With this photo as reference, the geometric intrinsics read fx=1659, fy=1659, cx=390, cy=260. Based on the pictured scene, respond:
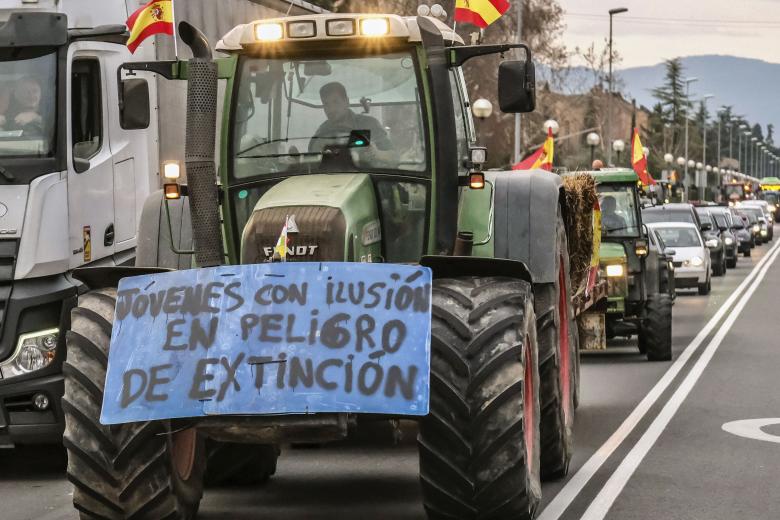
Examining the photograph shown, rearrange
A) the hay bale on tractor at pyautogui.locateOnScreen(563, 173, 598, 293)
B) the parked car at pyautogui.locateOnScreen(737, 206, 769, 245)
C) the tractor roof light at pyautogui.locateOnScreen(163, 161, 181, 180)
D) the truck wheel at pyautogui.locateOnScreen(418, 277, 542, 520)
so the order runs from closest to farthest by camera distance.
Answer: the truck wheel at pyautogui.locateOnScreen(418, 277, 542, 520)
the tractor roof light at pyautogui.locateOnScreen(163, 161, 181, 180)
the hay bale on tractor at pyautogui.locateOnScreen(563, 173, 598, 293)
the parked car at pyautogui.locateOnScreen(737, 206, 769, 245)

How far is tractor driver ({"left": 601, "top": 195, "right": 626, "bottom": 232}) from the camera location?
2052cm

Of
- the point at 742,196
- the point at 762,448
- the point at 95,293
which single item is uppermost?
the point at 95,293

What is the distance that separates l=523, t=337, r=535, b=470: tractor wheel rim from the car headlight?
375 centimetres

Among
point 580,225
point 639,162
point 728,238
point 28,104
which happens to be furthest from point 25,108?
point 728,238

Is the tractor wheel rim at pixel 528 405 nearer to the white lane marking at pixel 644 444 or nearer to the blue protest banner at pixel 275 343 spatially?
the white lane marking at pixel 644 444

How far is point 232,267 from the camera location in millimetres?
7953

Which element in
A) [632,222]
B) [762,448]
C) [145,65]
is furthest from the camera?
[632,222]

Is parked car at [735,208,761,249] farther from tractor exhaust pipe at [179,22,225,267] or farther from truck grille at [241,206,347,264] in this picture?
truck grille at [241,206,347,264]

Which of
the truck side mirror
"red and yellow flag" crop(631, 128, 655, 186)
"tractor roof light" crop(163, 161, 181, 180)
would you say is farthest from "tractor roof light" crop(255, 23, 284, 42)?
"red and yellow flag" crop(631, 128, 655, 186)

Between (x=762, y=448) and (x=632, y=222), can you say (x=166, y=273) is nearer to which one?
(x=762, y=448)

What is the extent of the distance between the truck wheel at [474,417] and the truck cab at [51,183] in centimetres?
336

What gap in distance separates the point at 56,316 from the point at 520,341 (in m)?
4.30

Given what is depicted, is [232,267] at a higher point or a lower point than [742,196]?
higher

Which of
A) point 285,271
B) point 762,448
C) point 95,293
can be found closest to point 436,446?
point 285,271
